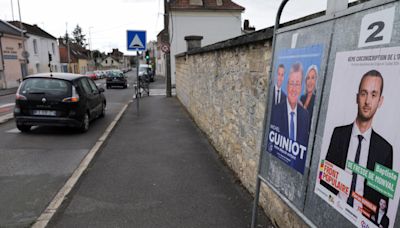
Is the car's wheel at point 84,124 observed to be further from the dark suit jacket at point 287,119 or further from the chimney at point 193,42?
the dark suit jacket at point 287,119

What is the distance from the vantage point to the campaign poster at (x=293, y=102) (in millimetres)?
2092

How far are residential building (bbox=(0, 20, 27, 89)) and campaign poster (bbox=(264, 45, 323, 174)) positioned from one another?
104 feet

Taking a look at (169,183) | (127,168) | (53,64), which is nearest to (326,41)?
(169,183)

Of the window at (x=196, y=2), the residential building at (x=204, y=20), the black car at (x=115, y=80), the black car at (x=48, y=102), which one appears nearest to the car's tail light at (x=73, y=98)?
the black car at (x=48, y=102)

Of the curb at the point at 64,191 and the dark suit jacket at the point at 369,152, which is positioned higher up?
the dark suit jacket at the point at 369,152

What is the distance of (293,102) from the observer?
2.30 metres

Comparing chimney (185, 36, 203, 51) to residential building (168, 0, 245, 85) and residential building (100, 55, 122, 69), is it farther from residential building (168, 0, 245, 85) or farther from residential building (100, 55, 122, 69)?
residential building (100, 55, 122, 69)

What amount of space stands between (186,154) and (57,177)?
2.43 metres

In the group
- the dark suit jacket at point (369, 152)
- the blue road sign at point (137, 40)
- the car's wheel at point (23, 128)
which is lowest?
the car's wheel at point (23, 128)

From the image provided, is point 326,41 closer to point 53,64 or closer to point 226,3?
point 226,3

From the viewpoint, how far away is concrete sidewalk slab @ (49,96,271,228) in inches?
145

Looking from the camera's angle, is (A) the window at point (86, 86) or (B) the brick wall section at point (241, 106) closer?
(B) the brick wall section at point (241, 106)

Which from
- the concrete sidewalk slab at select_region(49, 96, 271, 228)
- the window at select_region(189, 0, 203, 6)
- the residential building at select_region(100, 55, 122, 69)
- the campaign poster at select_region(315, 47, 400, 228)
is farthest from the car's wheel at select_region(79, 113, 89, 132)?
the residential building at select_region(100, 55, 122, 69)

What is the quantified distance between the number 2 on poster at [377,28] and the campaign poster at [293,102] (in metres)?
0.37
